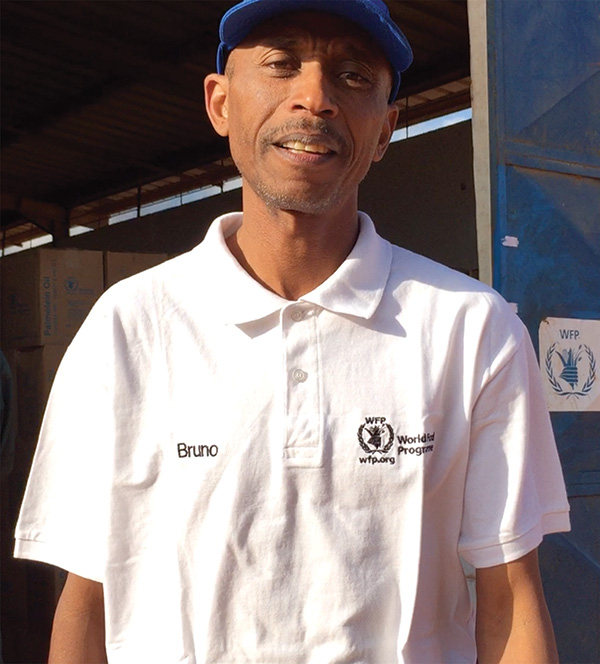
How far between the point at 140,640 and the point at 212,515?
8.8 inches

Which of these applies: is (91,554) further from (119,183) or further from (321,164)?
(119,183)

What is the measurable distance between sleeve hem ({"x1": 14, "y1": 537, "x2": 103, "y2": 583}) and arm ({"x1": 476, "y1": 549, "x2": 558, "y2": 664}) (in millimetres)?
599

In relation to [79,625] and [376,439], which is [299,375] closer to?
[376,439]

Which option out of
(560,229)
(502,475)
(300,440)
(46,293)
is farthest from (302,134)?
(46,293)

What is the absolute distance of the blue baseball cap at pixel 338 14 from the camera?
1478mm

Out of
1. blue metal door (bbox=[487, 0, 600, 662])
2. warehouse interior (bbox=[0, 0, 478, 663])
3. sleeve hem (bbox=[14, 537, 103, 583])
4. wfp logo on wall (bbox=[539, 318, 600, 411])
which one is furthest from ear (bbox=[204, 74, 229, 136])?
warehouse interior (bbox=[0, 0, 478, 663])

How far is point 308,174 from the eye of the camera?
149cm

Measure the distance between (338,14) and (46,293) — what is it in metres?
4.41

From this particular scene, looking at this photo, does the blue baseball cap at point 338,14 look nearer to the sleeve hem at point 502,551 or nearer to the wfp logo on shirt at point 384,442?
the wfp logo on shirt at point 384,442

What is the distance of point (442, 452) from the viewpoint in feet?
4.70

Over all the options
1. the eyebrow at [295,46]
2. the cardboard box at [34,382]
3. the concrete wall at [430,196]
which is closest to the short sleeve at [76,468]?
Answer: the eyebrow at [295,46]

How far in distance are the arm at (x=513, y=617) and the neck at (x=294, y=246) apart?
55 centimetres

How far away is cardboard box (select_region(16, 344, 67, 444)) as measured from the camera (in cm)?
555

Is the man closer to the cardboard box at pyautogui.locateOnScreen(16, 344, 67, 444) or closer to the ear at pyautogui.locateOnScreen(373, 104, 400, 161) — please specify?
the ear at pyautogui.locateOnScreen(373, 104, 400, 161)
